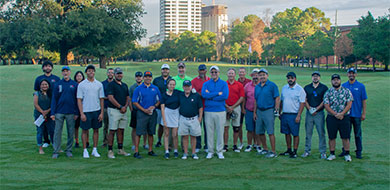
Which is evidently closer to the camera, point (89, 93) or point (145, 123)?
point (89, 93)

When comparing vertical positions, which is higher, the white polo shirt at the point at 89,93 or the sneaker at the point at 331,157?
the white polo shirt at the point at 89,93

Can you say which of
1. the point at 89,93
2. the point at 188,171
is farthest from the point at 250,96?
the point at 89,93

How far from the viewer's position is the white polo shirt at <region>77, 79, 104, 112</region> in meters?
7.59

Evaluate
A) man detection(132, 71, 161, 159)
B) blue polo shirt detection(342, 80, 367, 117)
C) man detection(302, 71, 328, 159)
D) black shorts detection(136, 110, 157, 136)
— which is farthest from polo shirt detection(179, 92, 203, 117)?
blue polo shirt detection(342, 80, 367, 117)

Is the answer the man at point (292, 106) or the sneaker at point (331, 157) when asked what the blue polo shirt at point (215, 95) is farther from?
the sneaker at point (331, 157)

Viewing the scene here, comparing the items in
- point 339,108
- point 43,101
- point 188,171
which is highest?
point 43,101

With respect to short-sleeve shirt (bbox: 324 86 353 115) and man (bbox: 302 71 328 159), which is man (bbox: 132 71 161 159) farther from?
short-sleeve shirt (bbox: 324 86 353 115)

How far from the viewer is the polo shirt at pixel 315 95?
25.6 ft

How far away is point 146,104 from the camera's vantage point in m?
7.80

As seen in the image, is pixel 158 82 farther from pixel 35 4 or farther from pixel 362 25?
pixel 362 25

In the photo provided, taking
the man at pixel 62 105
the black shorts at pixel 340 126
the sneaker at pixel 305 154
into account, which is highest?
the man at pixel 62 105

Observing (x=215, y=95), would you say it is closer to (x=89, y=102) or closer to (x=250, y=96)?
(x=250, y=96)

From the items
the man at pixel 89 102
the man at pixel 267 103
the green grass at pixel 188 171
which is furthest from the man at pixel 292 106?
the man at pixel 89 102

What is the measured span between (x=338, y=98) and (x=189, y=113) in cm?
322
